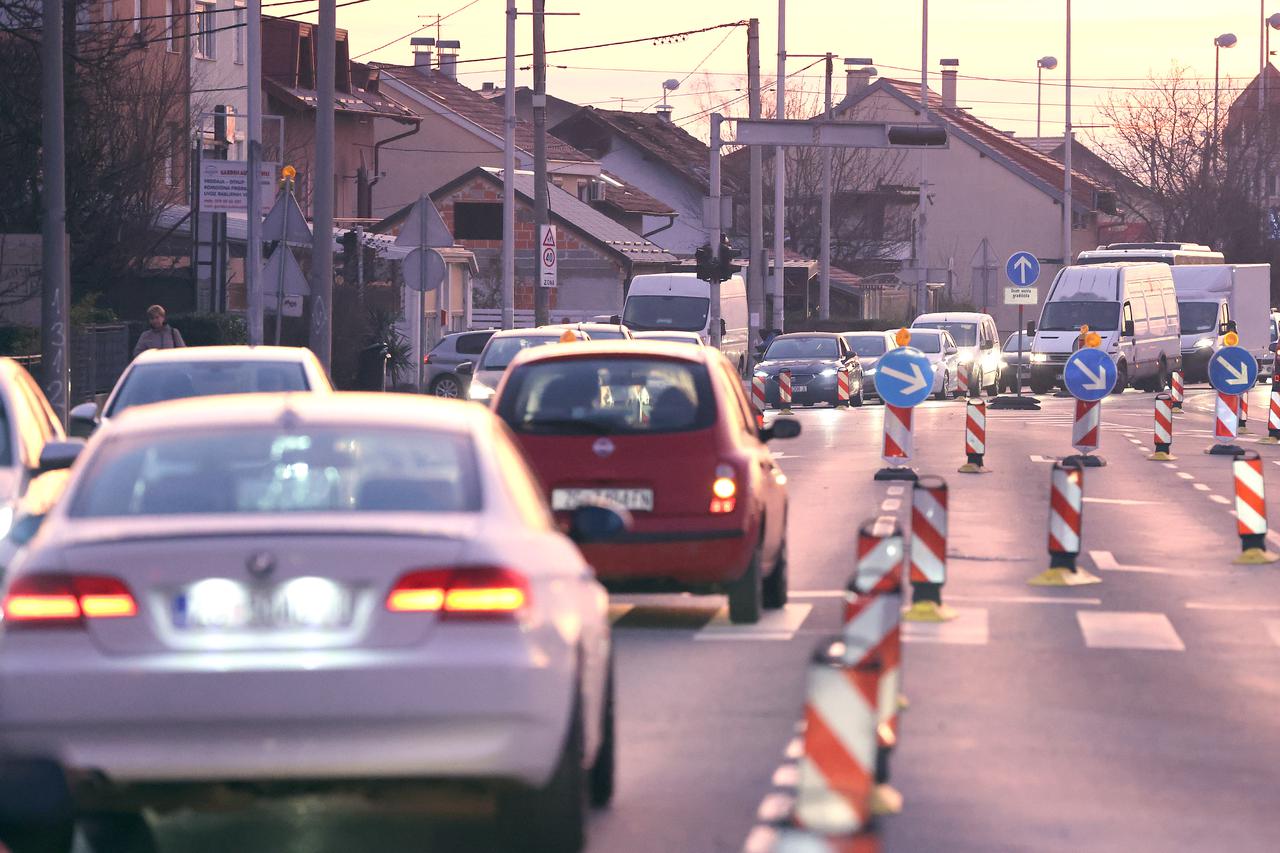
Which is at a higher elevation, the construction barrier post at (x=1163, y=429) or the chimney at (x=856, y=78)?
the chimney at (x=856, y=78)

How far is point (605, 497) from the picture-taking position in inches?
497

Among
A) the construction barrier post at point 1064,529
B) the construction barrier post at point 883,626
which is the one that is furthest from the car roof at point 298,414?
the construction barrier post at point 1064,529

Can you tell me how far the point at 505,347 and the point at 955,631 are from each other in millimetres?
21225

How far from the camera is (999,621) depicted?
1339 cm

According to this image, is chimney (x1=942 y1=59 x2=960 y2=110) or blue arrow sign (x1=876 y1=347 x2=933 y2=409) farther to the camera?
chimney (x1=942 y1=59 x2=960 y2=110)

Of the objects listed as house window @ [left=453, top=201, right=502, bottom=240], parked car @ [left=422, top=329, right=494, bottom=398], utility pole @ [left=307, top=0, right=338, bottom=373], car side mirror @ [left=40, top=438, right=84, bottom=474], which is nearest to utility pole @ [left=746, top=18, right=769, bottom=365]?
parked car @ [left=422, top=329, right=494, bottom=398]

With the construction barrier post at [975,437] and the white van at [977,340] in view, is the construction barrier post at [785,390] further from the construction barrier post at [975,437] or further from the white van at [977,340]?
the construction barrier post at [975,437]

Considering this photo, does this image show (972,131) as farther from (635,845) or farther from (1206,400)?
(635,845)

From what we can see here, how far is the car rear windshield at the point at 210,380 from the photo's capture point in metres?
15.8

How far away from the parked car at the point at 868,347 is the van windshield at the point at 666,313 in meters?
3.68

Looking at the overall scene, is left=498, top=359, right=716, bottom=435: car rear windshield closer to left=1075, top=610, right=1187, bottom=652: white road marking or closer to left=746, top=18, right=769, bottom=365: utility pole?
left=1075, top=610, right=1187, bottom=652: white road marking

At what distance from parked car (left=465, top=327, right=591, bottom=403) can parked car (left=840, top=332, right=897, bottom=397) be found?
14.6m

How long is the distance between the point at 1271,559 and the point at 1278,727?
23.9 ft

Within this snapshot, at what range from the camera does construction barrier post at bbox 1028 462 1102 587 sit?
14.9 m
